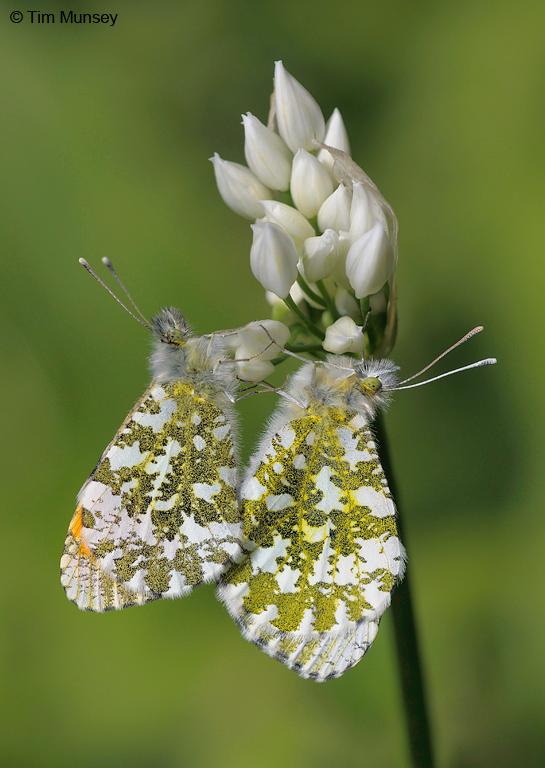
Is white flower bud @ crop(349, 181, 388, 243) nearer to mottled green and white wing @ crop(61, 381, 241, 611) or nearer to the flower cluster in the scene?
the flower cluster

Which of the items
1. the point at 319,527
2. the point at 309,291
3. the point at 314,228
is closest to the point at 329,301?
the point at 309,291

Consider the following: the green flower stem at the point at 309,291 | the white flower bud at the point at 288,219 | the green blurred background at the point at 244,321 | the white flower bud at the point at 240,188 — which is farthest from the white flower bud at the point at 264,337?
the green blurred background at the point at 244,321

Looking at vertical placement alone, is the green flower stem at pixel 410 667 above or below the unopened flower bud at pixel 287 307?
below

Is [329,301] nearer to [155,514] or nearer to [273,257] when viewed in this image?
[273,257]

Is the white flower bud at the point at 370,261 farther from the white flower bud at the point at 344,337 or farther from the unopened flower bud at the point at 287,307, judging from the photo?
the unopened flower bud at the point at 287,307

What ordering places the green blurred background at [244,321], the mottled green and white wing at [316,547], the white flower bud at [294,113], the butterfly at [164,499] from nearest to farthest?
1. the mottled green and white wing at [316,547]
2. the butterfly at [164,499]
3. the white flower bud at [294,113]
4. the green blurred background at [244,321]

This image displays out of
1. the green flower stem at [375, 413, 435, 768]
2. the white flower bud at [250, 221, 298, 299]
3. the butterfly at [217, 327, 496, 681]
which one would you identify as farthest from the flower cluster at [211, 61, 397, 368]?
the green flower stem at [375, 413, 435, 768]

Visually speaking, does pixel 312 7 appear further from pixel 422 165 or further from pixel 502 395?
pixel 502 395
